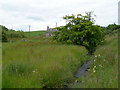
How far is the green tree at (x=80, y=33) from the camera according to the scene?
13.0m

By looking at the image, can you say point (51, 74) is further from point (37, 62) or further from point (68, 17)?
point (68, 17)

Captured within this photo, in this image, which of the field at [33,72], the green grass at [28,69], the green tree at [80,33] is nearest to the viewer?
the field at [33,72]

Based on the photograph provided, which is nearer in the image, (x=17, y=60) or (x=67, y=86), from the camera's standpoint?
(x=17, y=60)

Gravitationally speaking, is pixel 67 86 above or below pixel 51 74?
below

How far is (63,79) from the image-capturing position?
507 centimetres

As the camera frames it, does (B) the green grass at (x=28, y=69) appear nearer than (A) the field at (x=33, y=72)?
No

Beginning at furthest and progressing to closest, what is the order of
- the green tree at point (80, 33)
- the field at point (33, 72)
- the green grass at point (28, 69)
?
the green tree at point (80, 33) < the green grass at point (28, 69) < the field at point (33, 72)

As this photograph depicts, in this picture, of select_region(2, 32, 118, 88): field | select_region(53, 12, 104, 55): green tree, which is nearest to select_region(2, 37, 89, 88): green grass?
select_region(2, 32, 118, 88): field

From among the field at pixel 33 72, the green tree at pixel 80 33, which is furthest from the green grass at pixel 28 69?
the green tree at pixel 80 33

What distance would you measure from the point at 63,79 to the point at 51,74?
1.96ft

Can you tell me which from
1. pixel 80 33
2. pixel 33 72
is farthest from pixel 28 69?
pixel 80 33

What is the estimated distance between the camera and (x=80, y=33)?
12859 mm

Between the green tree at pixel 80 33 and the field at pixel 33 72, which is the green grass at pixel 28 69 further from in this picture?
the green tree at pixel 80 33

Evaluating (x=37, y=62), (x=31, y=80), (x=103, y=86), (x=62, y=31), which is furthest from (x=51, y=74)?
(x=62, y=31)
